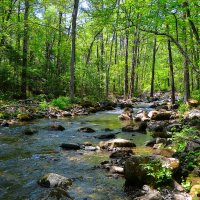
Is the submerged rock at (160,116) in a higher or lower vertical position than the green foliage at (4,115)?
lower

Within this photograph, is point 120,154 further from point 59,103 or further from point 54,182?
point 59,103

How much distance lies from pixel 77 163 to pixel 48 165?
2.73 ft

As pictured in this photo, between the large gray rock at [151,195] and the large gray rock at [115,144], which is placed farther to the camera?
the large gray rock at [115,144]

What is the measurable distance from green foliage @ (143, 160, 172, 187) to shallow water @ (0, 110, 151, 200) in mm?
749

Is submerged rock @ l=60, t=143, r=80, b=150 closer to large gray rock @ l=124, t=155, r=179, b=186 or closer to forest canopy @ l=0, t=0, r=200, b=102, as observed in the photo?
large gray rock @ l=124, t=155, r=179, b=186

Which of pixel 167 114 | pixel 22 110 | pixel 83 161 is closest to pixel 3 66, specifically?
pixel 22 110

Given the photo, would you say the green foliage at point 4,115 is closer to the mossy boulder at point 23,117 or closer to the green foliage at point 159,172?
the mossy boulder at point 23,117

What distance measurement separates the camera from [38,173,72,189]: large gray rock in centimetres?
639

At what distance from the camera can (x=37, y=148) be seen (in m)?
9.95

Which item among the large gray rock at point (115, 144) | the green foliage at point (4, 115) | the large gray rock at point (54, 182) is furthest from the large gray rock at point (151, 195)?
the green foliage at point (4, 115)

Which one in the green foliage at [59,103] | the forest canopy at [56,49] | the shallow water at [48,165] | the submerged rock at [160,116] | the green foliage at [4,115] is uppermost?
the forest canopy at [56,49]

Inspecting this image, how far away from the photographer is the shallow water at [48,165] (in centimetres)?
620

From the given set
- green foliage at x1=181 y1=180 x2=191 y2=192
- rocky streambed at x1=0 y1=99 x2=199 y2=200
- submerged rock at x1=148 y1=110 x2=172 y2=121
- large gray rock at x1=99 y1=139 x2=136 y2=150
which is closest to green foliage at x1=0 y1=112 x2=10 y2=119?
rocky streambed at x1=0 y1=99 x2=199 y2=200

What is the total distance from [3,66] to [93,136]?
1189cm
